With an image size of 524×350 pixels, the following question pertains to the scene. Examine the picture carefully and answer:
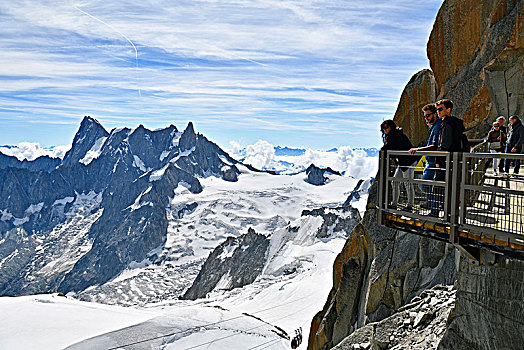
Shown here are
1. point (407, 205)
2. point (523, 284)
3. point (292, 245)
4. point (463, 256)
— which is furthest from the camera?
point (292, 245)

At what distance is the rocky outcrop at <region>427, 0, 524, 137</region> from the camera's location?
14.8m

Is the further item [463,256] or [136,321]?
[136,321]

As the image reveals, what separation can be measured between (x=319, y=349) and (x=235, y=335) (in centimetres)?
918

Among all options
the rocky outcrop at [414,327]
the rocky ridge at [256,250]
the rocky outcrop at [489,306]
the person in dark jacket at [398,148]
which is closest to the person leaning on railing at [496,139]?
the person in dark jacket at [398,148]

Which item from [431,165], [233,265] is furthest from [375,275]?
[233,265]

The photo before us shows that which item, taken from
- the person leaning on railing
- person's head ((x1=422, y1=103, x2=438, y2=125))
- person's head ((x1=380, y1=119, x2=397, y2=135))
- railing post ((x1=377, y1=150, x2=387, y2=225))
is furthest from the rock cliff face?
person's head ((x1=422, y1=103, x2=438, y2=125))

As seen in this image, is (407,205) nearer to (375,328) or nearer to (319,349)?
(375,328)

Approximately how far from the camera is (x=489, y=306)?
704 cm

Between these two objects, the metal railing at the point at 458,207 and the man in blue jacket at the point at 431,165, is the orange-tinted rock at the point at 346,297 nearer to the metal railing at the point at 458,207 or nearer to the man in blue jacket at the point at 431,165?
the metal railing at the point at 458,207

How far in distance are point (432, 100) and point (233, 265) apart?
3916 inches

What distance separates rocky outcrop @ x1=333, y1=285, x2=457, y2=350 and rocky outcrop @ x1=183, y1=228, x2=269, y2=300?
85.0 metres

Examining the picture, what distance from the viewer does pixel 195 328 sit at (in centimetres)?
2798

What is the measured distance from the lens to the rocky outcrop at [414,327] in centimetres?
988

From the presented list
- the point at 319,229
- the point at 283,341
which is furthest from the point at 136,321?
the point at 319,229
